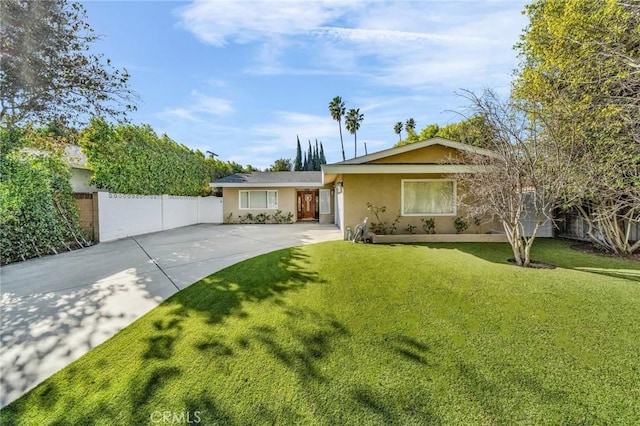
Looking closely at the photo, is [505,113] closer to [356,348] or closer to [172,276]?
[356,348]

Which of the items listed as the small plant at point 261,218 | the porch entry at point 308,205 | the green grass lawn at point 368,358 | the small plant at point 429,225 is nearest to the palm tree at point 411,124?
the porch entry at point 308,205

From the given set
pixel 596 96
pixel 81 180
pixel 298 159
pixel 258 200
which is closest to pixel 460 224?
pixel 596 96

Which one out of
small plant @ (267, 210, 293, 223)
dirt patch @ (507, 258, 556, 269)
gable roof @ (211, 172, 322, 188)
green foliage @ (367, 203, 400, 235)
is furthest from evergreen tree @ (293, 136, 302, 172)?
dirt patch @ (507, 258, 556, 269)

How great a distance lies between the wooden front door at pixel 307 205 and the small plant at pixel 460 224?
463 inches

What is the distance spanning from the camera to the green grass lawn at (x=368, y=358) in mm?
2641

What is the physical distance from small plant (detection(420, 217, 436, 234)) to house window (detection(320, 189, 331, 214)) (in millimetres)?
9666

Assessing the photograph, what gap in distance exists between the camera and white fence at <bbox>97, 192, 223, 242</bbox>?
36.7 ft

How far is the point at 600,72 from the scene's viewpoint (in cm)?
674

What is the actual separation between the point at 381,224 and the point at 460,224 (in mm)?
3264

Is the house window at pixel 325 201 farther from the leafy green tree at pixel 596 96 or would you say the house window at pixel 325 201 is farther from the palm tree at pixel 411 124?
the palm tree at pixel 411 124

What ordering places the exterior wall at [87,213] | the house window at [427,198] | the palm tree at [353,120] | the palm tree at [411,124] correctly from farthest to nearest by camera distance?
the palm tree at [353,120] → the palm tree at [411,124] → the house window at [427,198] → the exterior wall at [87,213]

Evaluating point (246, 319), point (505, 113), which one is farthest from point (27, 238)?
point (505, 113)

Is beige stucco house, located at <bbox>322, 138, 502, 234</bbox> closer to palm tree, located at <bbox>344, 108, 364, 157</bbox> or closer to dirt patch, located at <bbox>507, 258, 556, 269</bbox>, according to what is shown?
dirt patch, located at <bbox>507, 258, 556, 269</bbox>

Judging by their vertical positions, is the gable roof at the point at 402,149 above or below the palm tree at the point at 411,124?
below
